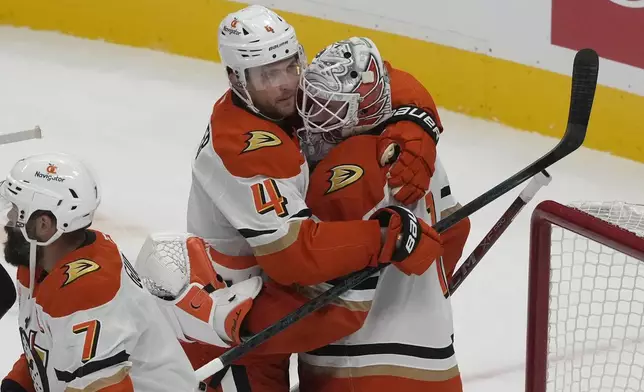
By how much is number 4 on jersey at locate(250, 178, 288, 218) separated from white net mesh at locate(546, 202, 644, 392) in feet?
2.22

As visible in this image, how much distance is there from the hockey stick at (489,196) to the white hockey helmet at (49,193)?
1.46 ft

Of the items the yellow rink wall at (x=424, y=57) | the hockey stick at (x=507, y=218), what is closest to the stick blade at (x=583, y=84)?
the hockey stick at (x=507, y=218)

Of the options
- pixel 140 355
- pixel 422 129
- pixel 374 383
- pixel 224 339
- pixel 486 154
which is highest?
pixel 422 129

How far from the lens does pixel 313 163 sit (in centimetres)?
216

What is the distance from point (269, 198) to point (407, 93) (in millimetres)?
473

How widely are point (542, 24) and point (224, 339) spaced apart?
2225mm

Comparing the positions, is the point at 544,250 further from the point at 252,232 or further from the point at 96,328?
the point at 96,328

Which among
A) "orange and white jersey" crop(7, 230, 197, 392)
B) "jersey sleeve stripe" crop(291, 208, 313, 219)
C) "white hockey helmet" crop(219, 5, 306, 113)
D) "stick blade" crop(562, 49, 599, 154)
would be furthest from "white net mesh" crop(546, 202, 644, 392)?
"orange and white jersey" crop(7, 230, 197, 392)

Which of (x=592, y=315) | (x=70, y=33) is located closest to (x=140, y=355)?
(x=592, y=315)

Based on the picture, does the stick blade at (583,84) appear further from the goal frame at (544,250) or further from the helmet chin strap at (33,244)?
the helmet chin strap at (33,244)

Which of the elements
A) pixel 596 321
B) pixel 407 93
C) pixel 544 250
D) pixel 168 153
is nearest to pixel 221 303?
pixel 407 93

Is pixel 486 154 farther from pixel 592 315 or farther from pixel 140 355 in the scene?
pixel 140 355

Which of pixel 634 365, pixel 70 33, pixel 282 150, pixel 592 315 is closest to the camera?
pixel 282 150

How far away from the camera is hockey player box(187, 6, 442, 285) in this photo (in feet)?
6.30
